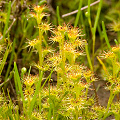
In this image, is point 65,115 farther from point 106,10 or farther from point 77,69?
point 106,10

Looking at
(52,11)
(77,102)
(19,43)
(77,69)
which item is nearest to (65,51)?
(77,69)

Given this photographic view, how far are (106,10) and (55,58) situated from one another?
140 cm

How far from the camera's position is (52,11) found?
6.39 ft

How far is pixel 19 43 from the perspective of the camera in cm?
179

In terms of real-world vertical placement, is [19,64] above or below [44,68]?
below

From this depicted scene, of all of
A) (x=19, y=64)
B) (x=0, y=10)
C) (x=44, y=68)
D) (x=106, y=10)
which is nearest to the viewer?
(x=44, y=68)

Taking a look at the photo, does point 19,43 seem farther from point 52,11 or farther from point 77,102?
point 77,102

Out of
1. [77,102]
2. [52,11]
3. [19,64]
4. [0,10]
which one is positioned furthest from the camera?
[52,11]

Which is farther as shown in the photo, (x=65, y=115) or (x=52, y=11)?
(x=52, y=11)

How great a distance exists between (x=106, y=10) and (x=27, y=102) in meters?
1.52

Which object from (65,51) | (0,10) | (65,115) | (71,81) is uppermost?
(0,10)

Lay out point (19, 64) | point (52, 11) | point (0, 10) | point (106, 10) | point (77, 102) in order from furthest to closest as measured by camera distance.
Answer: point (106, 10)
point (52, 11)
point (19, 64)
point (0, 10)
point (77, 102)

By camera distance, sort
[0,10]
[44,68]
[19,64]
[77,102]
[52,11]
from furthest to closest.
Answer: [52,11]
[19,64]
[0,10]
[44,68]
[77,102]

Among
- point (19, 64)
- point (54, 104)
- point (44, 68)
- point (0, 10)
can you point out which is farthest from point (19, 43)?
point (54, 104)
